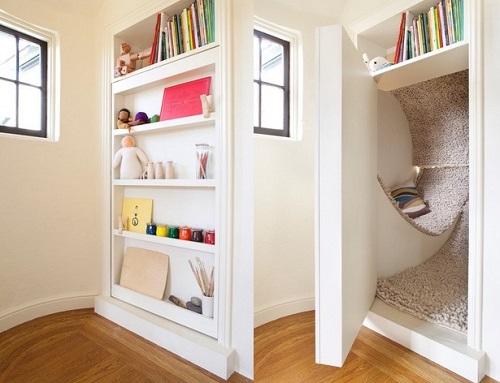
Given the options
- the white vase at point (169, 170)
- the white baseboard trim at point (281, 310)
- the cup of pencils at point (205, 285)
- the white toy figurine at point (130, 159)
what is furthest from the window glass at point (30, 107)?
the white baseboard trim at point (281, 310)

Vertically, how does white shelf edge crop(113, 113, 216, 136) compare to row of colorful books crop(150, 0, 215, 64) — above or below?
below

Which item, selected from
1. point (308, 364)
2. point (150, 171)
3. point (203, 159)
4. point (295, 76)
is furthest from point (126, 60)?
point (308, 364)

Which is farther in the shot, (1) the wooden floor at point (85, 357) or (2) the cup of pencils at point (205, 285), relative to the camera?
(2) the cup of pencils at point (205, 285)

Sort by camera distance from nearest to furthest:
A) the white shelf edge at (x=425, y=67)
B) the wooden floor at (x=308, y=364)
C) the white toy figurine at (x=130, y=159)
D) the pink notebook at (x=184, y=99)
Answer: the wooden floor at (x=308, y=364), the white shelf edge at (x=425, y=67), the pink notebook at (x=184, y=99), the white toy figurine at (x=130, y=159)

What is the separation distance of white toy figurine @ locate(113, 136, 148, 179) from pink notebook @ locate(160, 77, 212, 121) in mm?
267

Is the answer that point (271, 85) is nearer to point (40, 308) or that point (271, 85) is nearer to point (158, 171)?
point (158, 171)

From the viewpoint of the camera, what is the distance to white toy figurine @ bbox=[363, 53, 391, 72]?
1.41 meters

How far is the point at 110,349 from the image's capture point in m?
1.41

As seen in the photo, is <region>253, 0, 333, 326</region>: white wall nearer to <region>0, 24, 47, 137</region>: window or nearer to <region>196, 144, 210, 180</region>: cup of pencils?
<region>196, 144, 210, 180</region>: cup of pencils

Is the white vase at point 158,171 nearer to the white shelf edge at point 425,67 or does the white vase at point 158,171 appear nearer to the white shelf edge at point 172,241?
the white shelf edge at point 172,241

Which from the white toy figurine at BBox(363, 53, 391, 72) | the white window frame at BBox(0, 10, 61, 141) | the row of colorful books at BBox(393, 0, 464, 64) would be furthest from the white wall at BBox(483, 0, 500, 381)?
the white window frame at BBox(0, 10, 61, 141)

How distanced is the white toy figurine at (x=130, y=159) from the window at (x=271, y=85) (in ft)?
2.92

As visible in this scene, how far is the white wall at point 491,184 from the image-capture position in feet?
3.60

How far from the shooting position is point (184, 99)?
59.7 inches
